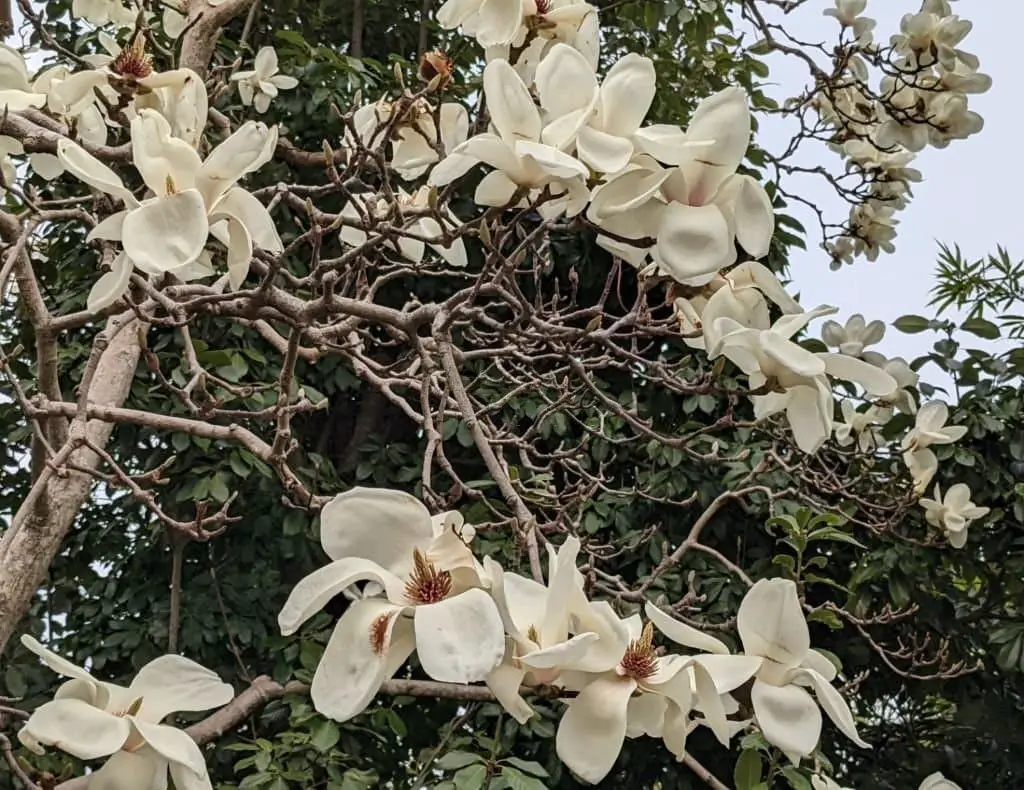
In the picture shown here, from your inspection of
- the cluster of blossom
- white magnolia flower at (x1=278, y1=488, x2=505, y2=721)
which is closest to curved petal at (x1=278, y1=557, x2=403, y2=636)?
white magnolia flower at (x1=278, y1=488, x2=505, y2=721)

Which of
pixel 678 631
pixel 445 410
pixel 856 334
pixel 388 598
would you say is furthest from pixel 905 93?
pixel 388 598

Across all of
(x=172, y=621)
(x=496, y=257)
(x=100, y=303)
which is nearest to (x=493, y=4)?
(x=496, y=257)

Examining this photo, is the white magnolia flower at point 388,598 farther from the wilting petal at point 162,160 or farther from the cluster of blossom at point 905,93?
the cluster of blossom at point 905,93

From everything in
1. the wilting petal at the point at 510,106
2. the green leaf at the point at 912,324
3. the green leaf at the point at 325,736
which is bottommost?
the green leaf at the point at 325,736

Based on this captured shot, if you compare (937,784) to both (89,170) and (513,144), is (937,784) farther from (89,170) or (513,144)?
(89,170)

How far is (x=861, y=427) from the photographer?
1938 mm

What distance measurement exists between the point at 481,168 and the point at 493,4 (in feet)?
5.58

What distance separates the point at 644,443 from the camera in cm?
249

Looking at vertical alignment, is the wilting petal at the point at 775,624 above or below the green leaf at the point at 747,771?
above

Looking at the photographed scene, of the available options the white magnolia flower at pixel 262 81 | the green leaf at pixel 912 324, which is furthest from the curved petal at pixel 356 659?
the green leaf at pixel 912 324

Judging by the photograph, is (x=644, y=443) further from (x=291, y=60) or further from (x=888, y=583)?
(x=291, y=60)

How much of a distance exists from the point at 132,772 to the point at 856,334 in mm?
1664

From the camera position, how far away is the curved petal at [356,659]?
0.52 metres

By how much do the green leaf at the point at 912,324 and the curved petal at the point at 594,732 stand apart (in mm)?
1739
